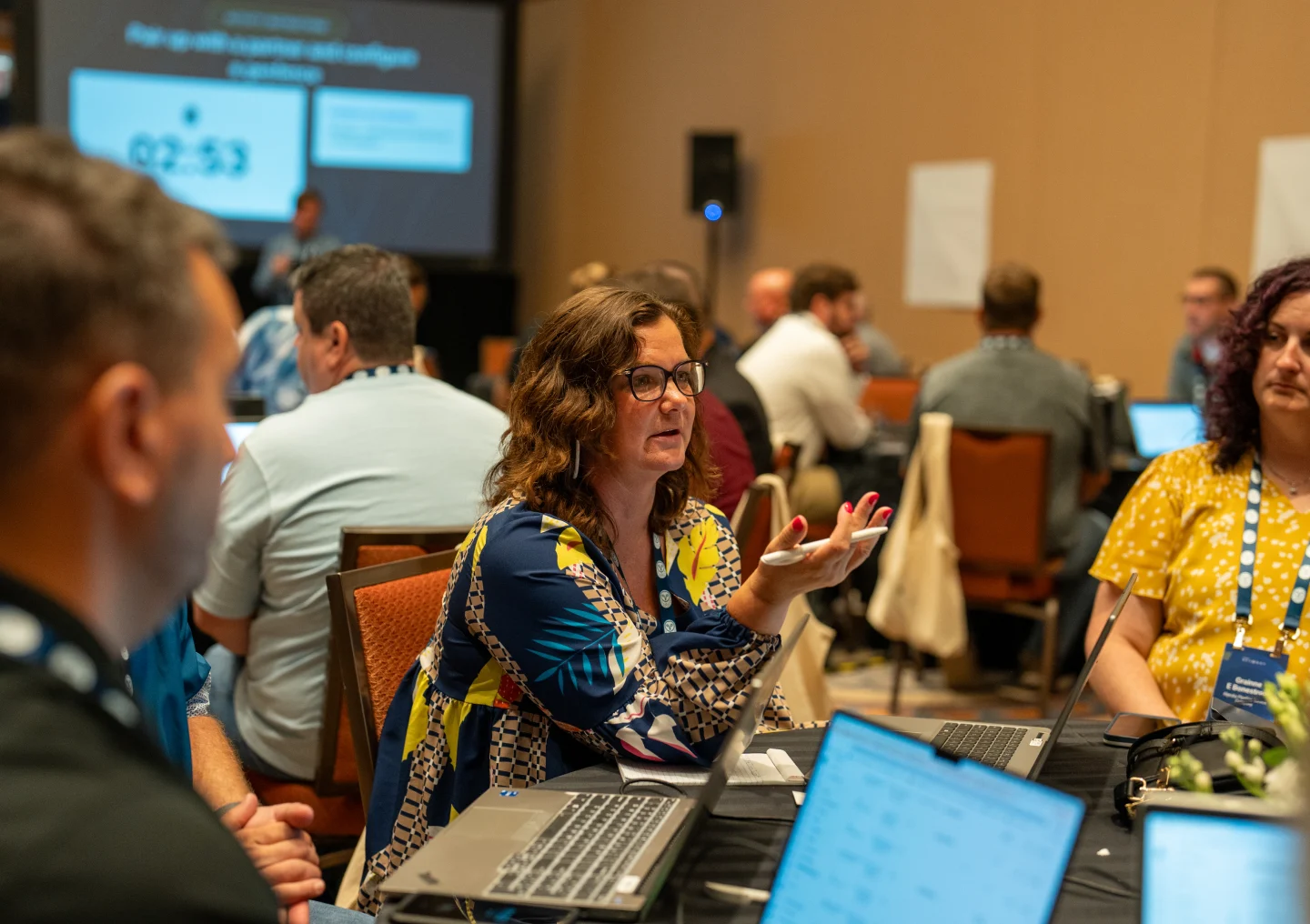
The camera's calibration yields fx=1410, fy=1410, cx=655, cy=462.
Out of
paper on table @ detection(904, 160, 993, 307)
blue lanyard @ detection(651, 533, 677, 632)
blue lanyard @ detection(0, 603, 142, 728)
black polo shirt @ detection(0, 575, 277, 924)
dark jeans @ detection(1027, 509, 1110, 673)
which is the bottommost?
dark jeans @ detection(1027, 509, 1110, 673)

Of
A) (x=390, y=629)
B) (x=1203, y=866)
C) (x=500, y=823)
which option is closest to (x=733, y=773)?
(x=500, y=823)

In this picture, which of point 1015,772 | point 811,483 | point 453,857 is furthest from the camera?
point 811,483

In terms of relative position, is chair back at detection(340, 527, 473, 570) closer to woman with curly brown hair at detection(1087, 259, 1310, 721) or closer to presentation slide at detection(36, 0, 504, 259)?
woman with curly brown hair at detection(1087, 259, 1310, 721)

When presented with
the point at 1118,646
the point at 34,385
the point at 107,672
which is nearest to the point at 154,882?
the point at 107,672

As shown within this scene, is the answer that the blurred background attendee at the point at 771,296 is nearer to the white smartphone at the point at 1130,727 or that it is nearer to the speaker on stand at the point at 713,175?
the speaker on stand at the point at 713,175

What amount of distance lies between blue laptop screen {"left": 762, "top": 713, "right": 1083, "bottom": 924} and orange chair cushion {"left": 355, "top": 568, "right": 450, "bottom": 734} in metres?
1.08

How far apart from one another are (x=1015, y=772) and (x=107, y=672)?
3.90 ft

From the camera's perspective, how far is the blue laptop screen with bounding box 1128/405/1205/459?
555cm

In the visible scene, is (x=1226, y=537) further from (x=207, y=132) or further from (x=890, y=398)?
(x=207, y=132)

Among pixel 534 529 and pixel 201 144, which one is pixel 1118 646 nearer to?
pixel 534 529

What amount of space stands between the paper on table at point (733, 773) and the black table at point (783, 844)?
0.02m

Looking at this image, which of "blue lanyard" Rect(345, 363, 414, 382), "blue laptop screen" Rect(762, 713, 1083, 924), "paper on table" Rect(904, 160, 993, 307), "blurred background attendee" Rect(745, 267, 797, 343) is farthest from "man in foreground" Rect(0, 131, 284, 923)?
"paper on table" Rect(904, 160, 993, 307)

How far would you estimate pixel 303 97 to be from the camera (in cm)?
1036

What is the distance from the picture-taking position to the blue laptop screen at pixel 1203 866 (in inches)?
35.9
